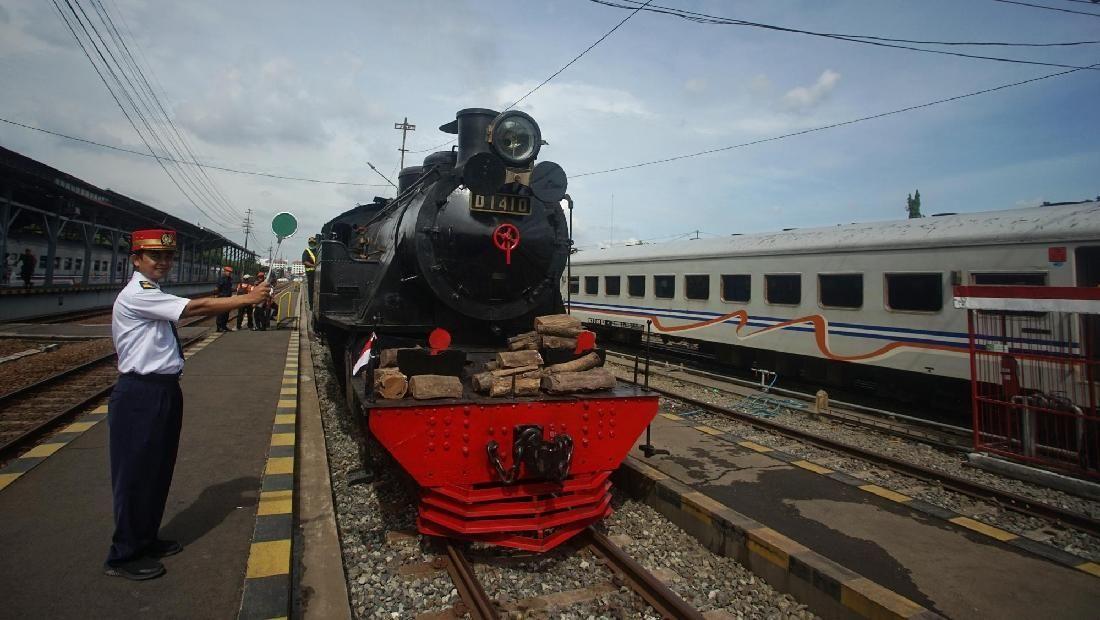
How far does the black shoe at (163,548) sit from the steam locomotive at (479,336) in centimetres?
125

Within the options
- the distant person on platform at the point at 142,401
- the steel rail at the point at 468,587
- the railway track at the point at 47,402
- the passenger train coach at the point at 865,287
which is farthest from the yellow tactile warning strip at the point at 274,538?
the passenger train coach at the point at 865,287

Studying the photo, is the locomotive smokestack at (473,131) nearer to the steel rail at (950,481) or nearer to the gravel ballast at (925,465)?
the steel rail at (950,481)

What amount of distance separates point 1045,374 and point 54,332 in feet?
62.1

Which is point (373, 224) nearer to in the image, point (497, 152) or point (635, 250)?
point (497, 152)

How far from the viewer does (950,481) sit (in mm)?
5219

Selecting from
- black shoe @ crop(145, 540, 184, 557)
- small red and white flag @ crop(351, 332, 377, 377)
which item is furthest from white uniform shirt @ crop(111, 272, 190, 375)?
small red and white flag @ crop(351, 332, 377, 377)

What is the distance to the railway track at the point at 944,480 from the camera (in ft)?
14.5

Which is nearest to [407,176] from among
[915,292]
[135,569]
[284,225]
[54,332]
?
[284,225]

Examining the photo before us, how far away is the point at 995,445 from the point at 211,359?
11.9 m

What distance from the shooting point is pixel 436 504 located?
3480mm

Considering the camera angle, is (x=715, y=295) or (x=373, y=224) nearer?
(x=373, y=224)

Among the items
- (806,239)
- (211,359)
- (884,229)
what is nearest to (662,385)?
(806,239)

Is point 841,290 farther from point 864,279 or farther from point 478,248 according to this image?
point 478,248

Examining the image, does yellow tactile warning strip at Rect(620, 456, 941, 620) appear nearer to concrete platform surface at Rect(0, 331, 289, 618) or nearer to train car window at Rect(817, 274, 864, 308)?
concrete platform surface at Rect(0, 331, 289, 618)
